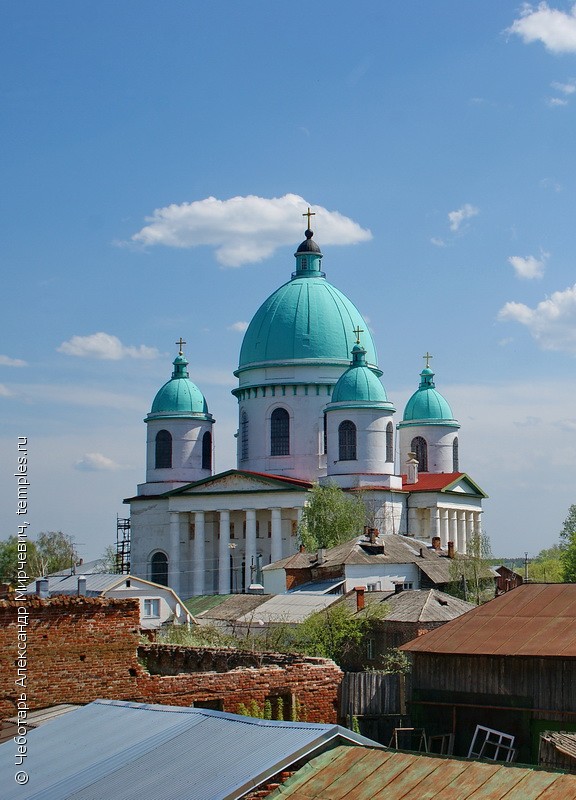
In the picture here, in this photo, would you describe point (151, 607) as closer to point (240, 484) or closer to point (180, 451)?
point (240, 484)

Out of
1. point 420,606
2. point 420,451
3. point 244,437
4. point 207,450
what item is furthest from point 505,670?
point 420,451

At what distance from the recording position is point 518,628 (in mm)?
20969

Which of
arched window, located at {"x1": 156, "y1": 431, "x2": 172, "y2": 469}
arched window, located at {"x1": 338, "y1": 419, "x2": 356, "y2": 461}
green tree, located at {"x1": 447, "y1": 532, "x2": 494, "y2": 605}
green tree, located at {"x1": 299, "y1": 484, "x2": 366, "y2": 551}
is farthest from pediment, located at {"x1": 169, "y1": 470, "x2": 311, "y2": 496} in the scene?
green tree, located at {"x1": 447, "y1": 532, "x2": 494, "y2": 605}

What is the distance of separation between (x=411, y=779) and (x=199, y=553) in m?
50.6

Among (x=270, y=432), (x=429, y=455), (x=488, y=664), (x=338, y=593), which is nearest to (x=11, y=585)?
(x=488, y=664)

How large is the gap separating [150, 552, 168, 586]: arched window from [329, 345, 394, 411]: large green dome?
1223 centimetres

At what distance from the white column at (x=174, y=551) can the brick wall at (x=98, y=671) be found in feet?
144

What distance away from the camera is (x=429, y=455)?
68.1 m

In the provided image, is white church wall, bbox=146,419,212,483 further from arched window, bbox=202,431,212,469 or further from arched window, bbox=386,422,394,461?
arched window, bbox=386,422,394,461

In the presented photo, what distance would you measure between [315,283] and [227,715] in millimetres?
52976

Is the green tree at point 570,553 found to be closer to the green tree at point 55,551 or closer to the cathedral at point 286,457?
the cathedral at point 286,457

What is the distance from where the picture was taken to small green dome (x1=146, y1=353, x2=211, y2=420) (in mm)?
65312

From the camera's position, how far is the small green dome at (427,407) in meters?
68.6

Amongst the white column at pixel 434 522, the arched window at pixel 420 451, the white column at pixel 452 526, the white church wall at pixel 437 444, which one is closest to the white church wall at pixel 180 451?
the white church wall at pixel 437 444
